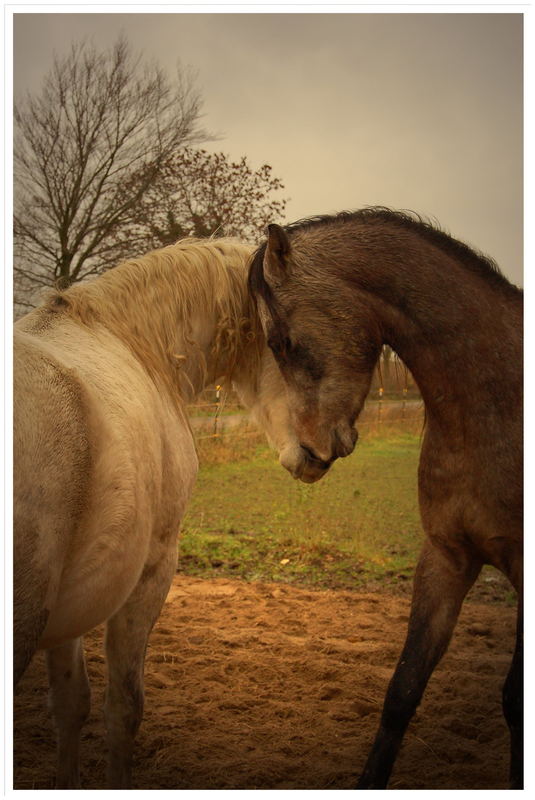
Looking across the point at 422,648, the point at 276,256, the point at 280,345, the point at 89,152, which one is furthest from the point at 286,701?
the point at 89,152

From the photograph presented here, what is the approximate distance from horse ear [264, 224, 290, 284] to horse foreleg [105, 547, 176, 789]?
1215 millimetres

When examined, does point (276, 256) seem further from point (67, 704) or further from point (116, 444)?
point (67, 704)

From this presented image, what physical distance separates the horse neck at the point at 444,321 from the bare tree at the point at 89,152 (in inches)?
64.9

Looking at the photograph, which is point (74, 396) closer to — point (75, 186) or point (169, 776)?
point (169, 776)

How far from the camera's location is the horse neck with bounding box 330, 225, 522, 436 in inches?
84.0

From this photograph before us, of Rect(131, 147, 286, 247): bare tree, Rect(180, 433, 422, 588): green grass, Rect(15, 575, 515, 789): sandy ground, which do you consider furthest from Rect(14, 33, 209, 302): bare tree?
Rect(180, 433, 422, 588): green grass

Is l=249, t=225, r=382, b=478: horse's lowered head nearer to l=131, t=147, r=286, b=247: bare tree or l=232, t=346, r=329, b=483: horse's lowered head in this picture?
l=232, t=346, r=329, b=483: horse's lowered head

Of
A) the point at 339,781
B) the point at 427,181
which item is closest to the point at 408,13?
the point at 427,181

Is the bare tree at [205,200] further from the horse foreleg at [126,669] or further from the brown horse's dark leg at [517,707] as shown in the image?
the brown horse's dark leg at [517,707]

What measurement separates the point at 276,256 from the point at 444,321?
2.21 feet

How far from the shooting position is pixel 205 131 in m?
4.73

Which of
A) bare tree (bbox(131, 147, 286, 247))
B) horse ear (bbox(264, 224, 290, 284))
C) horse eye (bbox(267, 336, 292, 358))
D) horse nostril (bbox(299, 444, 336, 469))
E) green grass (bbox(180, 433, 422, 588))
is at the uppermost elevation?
bare tree (bbox(131, 147, 286, 247))

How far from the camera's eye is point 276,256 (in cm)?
234

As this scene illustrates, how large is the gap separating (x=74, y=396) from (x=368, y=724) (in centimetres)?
227
